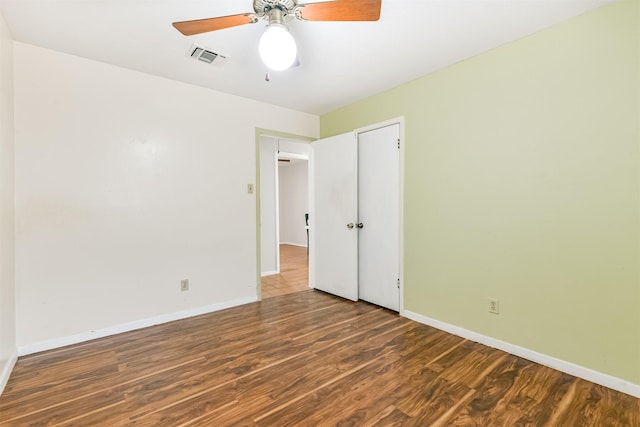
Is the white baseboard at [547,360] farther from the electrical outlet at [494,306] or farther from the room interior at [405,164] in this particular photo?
the electrical outlet at [494,306]

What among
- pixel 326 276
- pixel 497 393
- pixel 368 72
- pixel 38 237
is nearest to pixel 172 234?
pixel 38 237

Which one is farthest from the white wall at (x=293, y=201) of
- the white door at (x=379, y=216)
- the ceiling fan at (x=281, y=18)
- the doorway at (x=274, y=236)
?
the ceiling fan at (x=281, y=18)

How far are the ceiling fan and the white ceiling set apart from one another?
30 cm

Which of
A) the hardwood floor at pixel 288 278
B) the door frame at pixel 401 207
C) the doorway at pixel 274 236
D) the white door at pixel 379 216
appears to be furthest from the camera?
the doorway at pixel 274 236

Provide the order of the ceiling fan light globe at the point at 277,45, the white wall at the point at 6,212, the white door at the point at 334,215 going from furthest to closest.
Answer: the white door at the point at 334,215
the white wall at the point at 6,212
the ceiling fan light globe at the point at 277,45

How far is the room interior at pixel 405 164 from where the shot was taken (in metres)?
1.90

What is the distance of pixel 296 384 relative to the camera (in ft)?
6.37

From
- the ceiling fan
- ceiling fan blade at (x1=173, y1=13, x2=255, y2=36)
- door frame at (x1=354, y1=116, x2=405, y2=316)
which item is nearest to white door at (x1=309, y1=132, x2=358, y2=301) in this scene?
door frame at (x1=354, y1=116, x2=405, y2=316)

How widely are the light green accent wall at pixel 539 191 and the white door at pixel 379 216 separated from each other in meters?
0.21

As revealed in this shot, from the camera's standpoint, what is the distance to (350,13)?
1535 mm

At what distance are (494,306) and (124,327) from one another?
3.24m

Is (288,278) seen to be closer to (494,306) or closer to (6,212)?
(494,306)

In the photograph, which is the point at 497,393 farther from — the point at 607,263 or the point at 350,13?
the point at 350,13

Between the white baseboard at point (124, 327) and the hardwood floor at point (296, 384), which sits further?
the white baseboard at point (124, 327)
